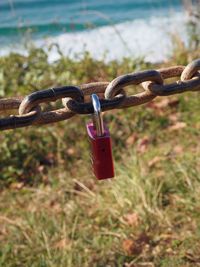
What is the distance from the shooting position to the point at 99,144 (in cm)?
146

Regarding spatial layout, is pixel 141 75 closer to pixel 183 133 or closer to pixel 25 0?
pixel 183 133

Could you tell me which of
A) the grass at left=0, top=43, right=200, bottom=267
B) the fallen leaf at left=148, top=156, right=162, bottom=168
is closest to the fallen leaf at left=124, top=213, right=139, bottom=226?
the grass at left=0, top=43, right=200, bottom=267

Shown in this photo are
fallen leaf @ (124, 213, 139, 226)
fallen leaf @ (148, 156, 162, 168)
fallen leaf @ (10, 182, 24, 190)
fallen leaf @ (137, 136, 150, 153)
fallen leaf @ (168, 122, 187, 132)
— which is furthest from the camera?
fallen leaf @ (168, 122, 187, 132)

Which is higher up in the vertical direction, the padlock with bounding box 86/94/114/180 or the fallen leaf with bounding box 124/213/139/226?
the padlock with bounding box 86/94/114/180

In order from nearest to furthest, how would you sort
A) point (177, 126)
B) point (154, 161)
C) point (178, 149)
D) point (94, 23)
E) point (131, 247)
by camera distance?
point (131, 247)
point (154, 161)
point (178, 149)
point (177, 126)
point (94, 23)

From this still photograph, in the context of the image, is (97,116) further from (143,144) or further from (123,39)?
(123,39)

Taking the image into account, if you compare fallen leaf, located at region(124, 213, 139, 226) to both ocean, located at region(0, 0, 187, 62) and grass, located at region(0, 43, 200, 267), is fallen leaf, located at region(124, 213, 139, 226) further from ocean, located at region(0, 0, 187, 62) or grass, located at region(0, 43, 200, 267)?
ocean, located at region(0, 0, 187, 62)

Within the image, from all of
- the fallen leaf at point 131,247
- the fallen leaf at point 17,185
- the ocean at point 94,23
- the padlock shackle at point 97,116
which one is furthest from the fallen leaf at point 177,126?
the ocean at point 94,23

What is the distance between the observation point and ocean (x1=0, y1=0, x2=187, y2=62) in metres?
7.66

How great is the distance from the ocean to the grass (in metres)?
2.46

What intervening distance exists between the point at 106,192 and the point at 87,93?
5.03 ft

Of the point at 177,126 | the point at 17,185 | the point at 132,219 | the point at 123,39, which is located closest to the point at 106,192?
the point at 132,219

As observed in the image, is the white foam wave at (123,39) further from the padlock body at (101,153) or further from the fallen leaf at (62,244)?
the padlock body at (101,153)

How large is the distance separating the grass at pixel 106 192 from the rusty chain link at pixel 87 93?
109cm
